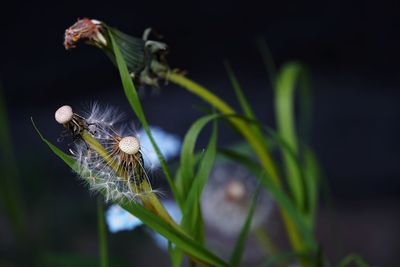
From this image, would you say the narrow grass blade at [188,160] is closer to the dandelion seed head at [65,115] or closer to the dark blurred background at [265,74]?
the dandelion seed head at [65,115]

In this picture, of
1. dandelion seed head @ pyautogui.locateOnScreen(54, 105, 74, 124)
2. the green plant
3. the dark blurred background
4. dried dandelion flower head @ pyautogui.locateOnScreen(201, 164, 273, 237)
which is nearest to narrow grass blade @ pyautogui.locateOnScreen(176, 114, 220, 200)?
the green plant

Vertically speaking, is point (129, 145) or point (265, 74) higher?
point (265, 74)

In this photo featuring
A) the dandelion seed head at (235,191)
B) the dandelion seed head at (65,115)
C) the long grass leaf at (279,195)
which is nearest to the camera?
the dandelion seed head at (65,115)

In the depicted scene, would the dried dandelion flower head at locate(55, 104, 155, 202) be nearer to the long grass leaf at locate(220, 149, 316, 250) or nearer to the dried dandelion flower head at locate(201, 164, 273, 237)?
the long grass leaf at locate(220, 149, 316, 250)

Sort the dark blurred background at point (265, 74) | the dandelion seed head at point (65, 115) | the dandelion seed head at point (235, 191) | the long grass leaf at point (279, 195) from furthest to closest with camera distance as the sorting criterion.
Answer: the dark blurred background at point (265, 74) < the dandelion seed head at point (235, 191) < the long grass leaf at point (279, 195) < the dandelion seed head at point (65, 115)

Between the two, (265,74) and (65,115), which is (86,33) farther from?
(265,74)

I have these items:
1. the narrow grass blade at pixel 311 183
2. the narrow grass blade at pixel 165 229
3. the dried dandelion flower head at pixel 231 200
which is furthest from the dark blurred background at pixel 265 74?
the narrow grass blade at pixel 165 229

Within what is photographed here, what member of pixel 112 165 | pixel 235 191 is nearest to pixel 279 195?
pixel 112 165

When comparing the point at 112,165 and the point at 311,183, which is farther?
the point at 311,183
